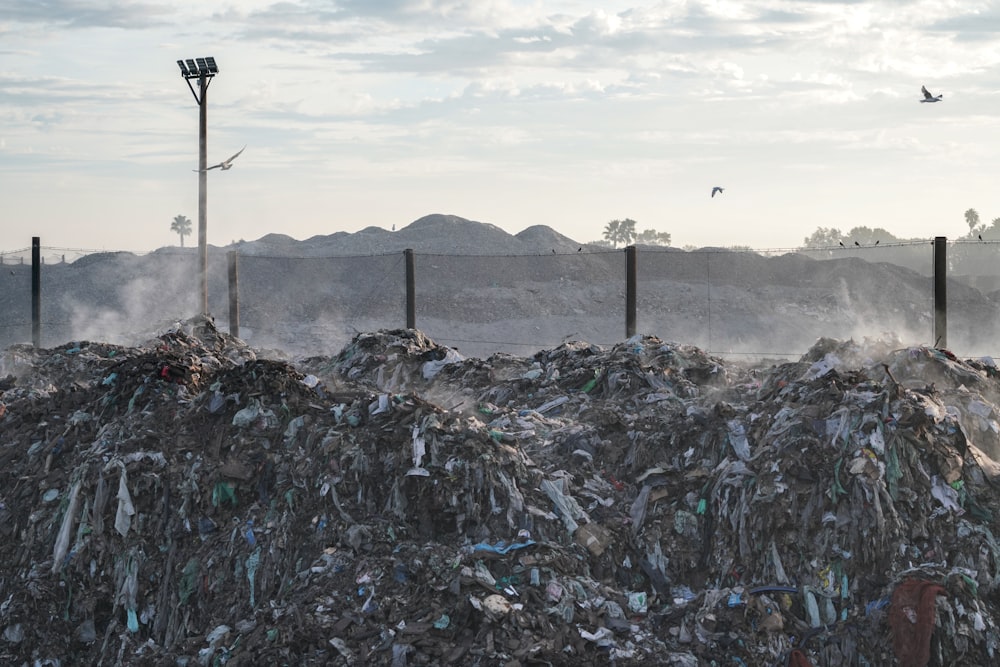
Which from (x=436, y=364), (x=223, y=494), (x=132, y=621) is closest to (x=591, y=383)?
(x=436, y=364)

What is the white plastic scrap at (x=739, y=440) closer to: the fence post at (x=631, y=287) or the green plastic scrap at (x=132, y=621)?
the green plastic scrap at (x=132, y=621)

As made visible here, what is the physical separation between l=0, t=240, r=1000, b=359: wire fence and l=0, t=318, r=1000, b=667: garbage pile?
12.7m

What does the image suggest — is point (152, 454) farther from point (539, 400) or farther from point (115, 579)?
point (539, 400)

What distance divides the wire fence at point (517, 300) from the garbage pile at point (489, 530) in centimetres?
1270

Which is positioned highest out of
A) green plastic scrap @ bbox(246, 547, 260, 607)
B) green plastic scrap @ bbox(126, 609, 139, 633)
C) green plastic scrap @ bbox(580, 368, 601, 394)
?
green plastic scrap @ bbox(580, 368, 601, 394)

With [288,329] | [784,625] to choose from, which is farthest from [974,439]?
[288,329]

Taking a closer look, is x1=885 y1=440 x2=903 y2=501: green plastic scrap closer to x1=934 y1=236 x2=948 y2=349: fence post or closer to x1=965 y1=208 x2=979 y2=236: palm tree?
x1=934 y1=236 x2=948 y2=349: fence post

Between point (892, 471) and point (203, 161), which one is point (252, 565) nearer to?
point (892, 471)

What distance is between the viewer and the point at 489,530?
662 cm

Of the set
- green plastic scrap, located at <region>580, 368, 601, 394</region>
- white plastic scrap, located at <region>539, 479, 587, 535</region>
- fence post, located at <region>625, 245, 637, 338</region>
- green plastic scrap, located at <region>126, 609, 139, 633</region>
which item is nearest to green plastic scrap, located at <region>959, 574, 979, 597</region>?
white plastic scrap, located at <region>539, 479, 587, 535</region>

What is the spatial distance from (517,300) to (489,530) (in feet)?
81.5

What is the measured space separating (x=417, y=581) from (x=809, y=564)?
247 centimetres

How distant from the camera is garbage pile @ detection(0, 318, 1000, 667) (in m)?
5.72

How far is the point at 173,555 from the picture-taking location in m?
6.84
